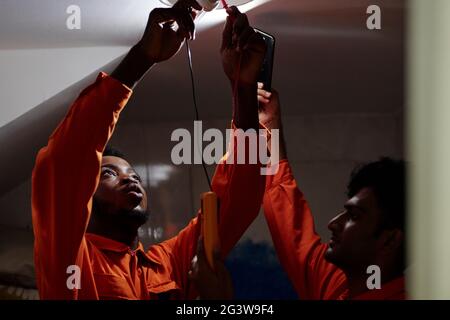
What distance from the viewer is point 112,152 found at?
1383 millimetres

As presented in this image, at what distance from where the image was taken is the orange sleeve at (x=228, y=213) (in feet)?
4.58

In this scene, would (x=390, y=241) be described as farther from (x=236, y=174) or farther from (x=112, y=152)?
(x=112, y=152)

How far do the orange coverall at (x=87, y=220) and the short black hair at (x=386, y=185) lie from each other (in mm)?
215

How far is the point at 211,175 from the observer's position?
142 centimetres

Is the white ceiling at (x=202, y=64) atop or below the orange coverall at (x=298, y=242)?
atop

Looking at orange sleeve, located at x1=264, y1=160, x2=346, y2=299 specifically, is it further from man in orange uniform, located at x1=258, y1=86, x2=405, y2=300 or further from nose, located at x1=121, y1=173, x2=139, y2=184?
nose, located at x1=121, y1=173, x2=139, y2=184

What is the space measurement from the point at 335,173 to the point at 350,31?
1.06ft

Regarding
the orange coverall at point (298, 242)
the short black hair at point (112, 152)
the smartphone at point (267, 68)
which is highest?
the smartphone at point (267, 68)

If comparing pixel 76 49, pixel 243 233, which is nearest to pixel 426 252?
pixel 243 233

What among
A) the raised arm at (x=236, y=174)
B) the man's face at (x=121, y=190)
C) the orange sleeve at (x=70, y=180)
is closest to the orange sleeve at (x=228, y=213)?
the raised arm at (x=236, y=174)

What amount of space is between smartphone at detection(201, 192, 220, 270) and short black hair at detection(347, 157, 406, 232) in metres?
0.30

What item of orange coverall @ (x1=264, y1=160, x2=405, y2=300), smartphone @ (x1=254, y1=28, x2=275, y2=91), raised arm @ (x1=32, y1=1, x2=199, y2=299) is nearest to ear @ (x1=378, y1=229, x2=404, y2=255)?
orange coverall @ (x1=264, y1=160, x2=405, y2=300)

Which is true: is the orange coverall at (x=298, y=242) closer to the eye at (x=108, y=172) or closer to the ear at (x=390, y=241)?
the ear at (x=390, y=241)

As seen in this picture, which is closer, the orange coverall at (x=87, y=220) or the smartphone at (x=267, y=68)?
the orange coverall at (x=87, y=220)
